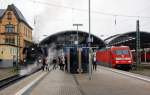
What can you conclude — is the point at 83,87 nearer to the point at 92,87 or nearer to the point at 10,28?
the point at 92,87

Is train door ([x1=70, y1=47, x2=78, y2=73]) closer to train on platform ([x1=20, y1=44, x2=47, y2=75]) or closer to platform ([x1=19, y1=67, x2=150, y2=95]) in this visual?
platform ([x1=19, y1=67, x2=150, y2=95])

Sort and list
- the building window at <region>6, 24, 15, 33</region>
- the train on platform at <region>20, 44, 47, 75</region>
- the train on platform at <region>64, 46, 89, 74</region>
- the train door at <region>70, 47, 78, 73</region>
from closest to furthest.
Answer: the train on platform at <region>64, 46, 89, 74</region>, the train door at <region>70, 47, 78, 73</region>, the train on platform at <region>20, 44, 47, 75</region>, the building window at <region>6, 24, 15, 33</region>

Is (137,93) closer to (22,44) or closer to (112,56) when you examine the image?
(112,56)

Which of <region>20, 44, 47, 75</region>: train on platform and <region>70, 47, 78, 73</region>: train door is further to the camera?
<region>20, 44, 47, 75</region>: train on platform

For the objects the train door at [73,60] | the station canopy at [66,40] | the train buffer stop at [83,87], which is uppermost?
the station canopy at [66,40]

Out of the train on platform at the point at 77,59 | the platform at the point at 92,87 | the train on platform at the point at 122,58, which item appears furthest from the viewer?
the train on platform at the point at 122,58

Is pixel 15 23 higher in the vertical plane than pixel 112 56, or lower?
higher

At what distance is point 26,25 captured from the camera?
11588 centimetres

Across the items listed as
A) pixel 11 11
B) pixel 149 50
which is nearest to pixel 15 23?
pixel 11 11

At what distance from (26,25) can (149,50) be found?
1668 inches

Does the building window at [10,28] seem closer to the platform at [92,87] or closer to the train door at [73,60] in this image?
the train door at [73,60]


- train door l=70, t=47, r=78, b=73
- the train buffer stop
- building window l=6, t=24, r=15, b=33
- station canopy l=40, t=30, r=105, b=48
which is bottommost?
the train buffer stop

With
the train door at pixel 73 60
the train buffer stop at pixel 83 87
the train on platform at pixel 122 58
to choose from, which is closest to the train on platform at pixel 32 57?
the train on platform at pixel 122 58

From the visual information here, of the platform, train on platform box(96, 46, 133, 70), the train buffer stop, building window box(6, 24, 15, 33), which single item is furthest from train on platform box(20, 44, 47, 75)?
building window box(6, 24, 15, 33)
